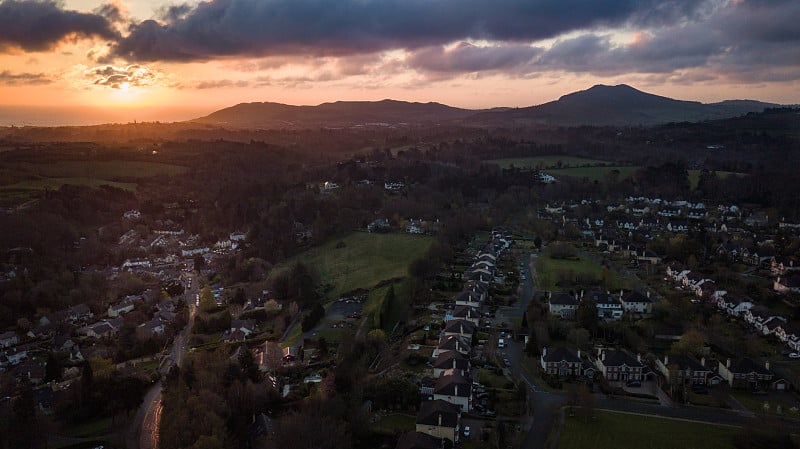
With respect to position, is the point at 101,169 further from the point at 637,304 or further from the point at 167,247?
the point at 637,304

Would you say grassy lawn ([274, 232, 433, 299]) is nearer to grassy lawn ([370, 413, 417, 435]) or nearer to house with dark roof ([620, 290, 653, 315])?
house with dark roof ([620, 290, 653, 315])

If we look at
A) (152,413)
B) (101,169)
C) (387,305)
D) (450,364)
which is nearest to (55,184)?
(101,169)

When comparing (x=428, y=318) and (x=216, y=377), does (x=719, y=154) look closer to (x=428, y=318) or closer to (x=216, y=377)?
(x=428, y=318)

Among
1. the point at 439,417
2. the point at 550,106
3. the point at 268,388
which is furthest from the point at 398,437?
the point at 550,106

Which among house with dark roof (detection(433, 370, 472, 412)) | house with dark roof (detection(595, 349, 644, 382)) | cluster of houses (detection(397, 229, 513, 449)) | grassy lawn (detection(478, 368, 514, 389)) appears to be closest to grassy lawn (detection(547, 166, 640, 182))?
cluster of houses (detection(397, 229, 513, 449))

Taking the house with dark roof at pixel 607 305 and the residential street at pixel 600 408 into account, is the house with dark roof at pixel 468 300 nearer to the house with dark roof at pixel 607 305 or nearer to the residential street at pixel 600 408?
the house with dark roof at pixel 607 305

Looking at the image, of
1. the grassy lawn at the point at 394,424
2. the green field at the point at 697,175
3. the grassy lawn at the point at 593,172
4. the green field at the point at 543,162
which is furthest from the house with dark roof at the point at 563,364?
the green field at the point at 543,162

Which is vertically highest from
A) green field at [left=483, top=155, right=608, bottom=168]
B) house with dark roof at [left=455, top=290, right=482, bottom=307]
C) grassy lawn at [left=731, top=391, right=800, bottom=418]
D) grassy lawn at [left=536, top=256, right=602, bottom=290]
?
green field at [left=483, top=155, right=608, bottom=168]
